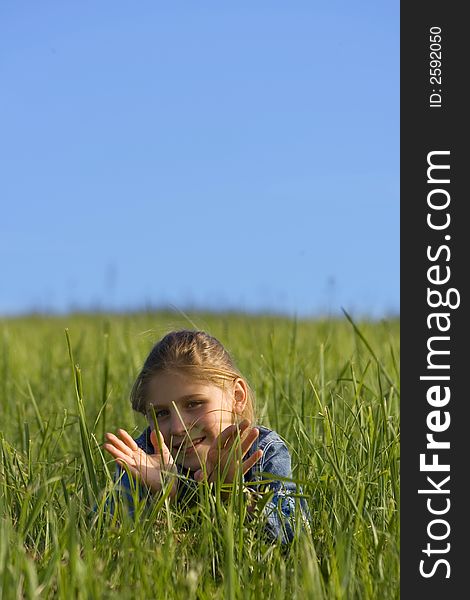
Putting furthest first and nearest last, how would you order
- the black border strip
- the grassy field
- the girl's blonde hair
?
1. the girl's blonde hair
2. the black border strip
3. the grassy field

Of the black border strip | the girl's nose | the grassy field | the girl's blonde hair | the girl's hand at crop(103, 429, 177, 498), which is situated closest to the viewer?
the grassy field

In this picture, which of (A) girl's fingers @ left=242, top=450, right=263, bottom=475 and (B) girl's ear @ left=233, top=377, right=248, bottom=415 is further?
(B) girl's ear @ left=233, top=377, right=248, bottom=415

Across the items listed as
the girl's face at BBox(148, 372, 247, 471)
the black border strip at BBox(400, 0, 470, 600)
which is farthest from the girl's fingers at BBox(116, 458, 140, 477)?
the black border strip at BBox(400, 0, 470, 600)

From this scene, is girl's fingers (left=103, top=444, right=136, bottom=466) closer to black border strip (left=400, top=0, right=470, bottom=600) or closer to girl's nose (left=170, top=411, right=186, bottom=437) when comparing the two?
girl's nose (left=170, top=411, right=186, bottom=437)

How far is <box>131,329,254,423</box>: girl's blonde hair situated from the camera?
2361mm

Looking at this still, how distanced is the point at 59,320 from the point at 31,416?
5335 millimetres

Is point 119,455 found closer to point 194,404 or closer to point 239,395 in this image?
point 194,404

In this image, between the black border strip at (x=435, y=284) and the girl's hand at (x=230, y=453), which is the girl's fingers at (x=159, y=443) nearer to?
the girl's hand at (x=230, y=453)

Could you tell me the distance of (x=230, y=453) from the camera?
77.0 inches

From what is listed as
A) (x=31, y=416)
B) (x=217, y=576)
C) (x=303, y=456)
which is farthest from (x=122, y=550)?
(x=31, y=416)

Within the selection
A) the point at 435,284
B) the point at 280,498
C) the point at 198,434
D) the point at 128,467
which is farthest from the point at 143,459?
A: the point at 435,284

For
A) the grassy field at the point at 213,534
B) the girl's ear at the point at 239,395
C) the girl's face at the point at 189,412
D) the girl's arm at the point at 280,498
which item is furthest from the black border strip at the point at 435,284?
the girl's ear at the point at 239,395

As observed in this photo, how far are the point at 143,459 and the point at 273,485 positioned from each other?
1.11ft

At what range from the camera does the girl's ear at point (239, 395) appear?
2.44m
